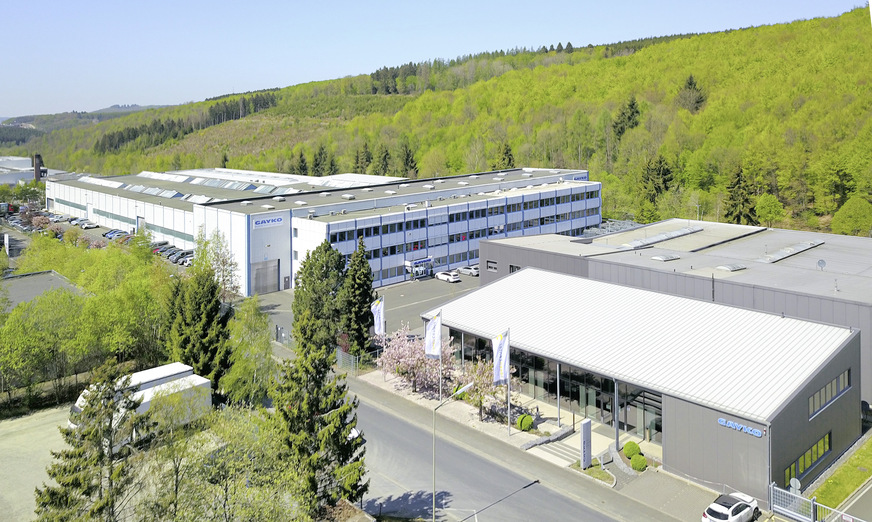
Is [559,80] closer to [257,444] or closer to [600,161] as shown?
[600,161]

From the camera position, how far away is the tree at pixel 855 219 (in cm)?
6981

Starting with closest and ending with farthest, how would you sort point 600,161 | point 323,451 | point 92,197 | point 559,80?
point 323,451
point 92,197
point 600,161
point 559,80

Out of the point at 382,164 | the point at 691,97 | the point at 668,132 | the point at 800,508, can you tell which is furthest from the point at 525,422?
the point at 691,97

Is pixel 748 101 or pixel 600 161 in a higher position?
pixel 748 101

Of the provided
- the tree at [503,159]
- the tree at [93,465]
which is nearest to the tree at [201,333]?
the tree at [93,465]

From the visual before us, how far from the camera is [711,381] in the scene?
26.5m

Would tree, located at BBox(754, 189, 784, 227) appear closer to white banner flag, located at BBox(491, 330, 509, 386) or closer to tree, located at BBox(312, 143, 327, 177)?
white banner flag, located at BBox(491, 330, 509, 386)

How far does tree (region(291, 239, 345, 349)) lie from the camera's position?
38281 mm

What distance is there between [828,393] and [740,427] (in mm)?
5612

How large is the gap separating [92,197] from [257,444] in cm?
8113

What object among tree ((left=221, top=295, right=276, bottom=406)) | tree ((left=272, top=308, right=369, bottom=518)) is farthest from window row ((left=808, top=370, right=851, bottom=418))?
tree ((left=221, top=295, right=276, bottom=406))

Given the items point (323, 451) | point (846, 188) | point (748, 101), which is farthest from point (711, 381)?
point (748, 101)

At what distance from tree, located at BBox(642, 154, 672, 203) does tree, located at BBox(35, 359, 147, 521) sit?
79685mm

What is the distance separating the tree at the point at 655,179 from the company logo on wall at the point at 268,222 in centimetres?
5217
